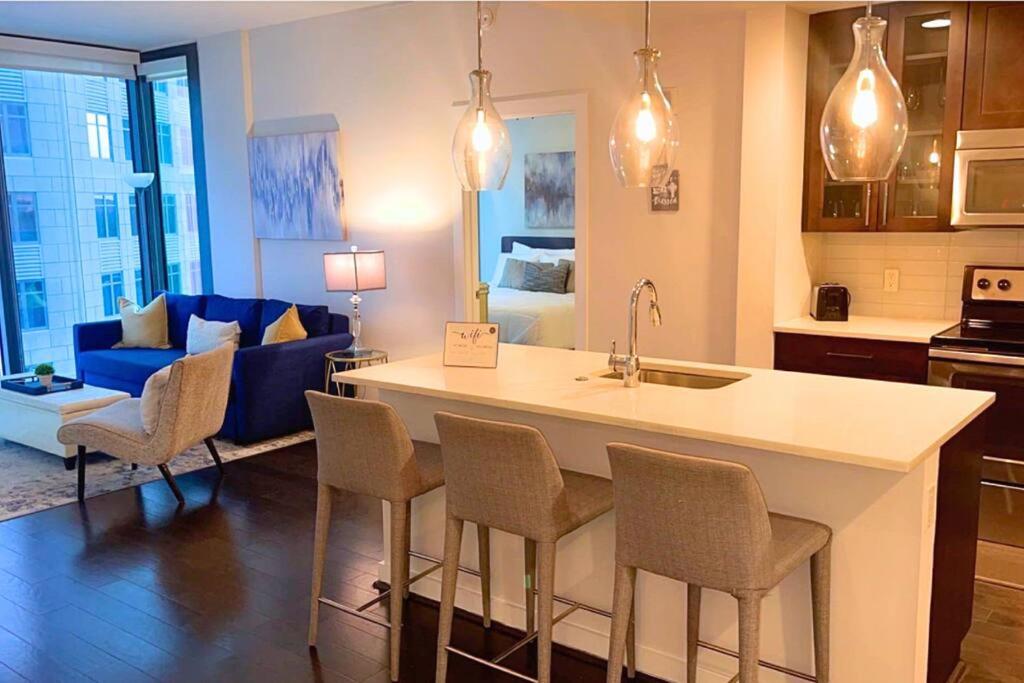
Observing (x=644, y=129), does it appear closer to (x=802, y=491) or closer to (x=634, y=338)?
(x=634, y=338)

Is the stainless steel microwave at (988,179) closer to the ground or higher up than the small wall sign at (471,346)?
higher up

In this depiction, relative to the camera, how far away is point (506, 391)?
3014 mm

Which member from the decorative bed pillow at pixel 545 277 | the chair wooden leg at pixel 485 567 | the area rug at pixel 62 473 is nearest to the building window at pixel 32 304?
the area rug at pixel 62 473

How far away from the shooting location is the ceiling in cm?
607

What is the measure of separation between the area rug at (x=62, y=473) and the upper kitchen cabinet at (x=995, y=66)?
4475mm

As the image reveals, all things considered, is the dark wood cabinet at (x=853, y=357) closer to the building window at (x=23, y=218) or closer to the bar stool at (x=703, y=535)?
the bar stool at (x=703, y=535)

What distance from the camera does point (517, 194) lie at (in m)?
5.55

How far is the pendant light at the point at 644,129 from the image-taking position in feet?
9.62

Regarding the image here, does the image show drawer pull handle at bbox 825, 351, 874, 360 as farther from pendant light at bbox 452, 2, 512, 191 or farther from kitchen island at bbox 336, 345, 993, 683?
pendant light at bbox 452, 2, 512, 191

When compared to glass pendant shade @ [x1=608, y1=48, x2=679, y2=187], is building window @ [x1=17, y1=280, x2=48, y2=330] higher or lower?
lower

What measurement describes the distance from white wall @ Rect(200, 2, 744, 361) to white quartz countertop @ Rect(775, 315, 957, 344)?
409 mm

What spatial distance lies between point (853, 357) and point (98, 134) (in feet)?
21.8

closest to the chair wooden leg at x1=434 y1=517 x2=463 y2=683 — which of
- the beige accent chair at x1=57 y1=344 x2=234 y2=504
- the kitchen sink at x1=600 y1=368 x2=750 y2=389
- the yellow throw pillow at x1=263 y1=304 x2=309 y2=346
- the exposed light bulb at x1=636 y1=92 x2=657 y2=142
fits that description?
the kitchen sink at x1=600 y1=368 x2=750 y2=389

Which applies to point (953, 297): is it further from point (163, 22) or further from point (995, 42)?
point (163, 22)
